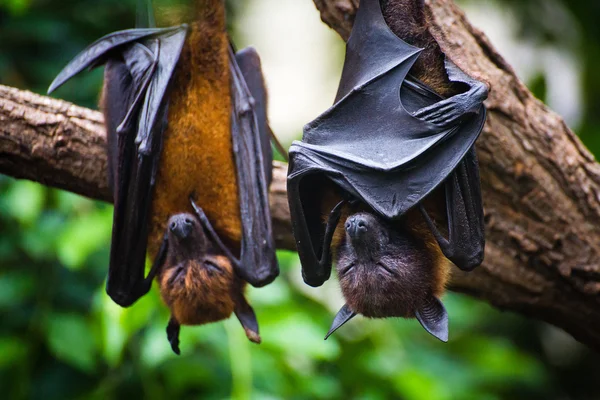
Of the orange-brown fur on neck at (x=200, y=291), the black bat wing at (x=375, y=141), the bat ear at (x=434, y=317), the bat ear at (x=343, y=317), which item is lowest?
the orange-brown fur on neck at (x=200, y=291)

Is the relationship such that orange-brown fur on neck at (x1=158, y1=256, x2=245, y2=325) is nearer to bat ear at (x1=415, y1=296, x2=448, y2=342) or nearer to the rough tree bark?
the rough tree bark

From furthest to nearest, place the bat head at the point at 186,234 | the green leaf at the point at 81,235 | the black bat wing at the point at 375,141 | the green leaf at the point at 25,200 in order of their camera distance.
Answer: the green leaf at the point at 25,200 < the green leaf at the point at 81,235 < the bat head at the point at 186,234 < the black bat wing at the point at 375,141

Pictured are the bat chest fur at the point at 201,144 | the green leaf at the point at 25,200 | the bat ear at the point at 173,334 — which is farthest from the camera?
the green leaf at the point at 25,200

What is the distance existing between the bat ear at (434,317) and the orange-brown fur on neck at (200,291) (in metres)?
0.96

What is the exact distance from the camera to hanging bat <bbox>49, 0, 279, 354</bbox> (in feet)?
10.4

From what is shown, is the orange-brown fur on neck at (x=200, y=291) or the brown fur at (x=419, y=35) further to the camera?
the orange-brown fur on neck at (x=200, y=291)

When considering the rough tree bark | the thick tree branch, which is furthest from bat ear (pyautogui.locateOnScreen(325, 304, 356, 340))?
the thick tree branch

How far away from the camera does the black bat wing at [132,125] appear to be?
10.3 feet

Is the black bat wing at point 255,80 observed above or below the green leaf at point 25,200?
above

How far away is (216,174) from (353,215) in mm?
906

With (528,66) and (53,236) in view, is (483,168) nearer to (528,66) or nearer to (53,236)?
(53,236)

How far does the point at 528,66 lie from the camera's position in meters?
7.58

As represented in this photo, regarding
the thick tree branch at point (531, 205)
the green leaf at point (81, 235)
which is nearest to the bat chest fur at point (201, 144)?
the thick tree branch at point (531, 205)

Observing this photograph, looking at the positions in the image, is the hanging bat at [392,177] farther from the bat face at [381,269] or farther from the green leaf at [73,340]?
the green leaf at [73,340]
